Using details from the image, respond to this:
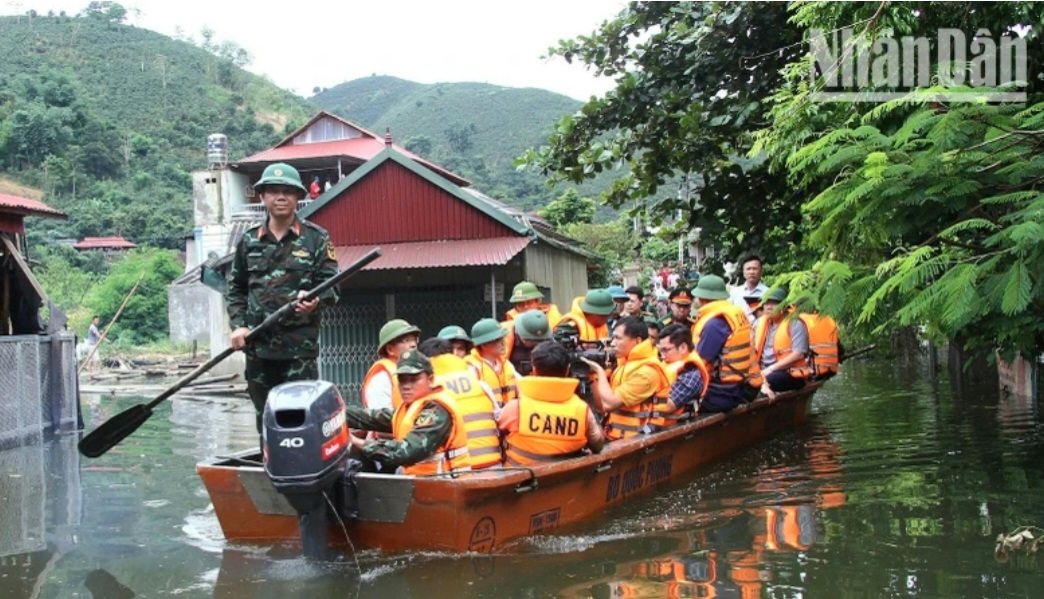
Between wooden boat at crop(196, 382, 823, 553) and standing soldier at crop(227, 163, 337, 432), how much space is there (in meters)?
0.68

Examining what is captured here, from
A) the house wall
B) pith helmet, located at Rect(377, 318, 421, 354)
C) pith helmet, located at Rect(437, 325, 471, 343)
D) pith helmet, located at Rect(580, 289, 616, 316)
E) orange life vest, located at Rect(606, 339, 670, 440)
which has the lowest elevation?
orange life vest, located at Rect(606, 339, 670, 440)

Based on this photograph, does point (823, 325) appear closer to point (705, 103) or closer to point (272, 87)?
point (705, 103)

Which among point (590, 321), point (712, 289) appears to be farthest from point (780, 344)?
point (590, 321)

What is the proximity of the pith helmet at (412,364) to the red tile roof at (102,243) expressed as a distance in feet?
150

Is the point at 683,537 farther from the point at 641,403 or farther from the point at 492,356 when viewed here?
the point at 492,356

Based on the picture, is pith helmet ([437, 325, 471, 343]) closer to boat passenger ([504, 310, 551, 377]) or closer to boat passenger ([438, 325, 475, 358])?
boat passenger ([438, 325, 475, 358])

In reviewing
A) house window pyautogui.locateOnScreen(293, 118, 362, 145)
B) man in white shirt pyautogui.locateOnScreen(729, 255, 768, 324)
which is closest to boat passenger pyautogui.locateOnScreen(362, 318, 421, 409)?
man in white shirt pyautogui.locateOnScreen(729, 255, 768, 324)

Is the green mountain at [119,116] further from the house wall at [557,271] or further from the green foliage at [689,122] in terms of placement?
the green foliage at [689,122]

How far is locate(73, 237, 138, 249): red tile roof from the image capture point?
4738 centimetres

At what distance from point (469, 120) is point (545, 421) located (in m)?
91.1

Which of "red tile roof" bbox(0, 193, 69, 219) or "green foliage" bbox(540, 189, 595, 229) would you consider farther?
"green foliage" bbox(540, 189, 595, 229)

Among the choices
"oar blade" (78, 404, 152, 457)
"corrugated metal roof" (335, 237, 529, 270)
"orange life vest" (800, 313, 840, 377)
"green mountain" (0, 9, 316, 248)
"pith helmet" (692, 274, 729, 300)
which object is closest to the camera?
"oar blade" (78, 404, 152, 457)

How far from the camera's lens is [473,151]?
84.6 m

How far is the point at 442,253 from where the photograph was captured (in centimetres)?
1698
